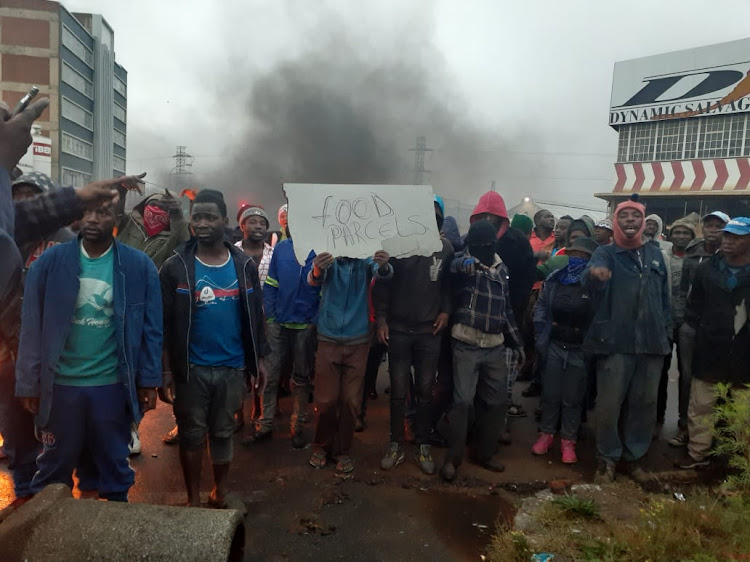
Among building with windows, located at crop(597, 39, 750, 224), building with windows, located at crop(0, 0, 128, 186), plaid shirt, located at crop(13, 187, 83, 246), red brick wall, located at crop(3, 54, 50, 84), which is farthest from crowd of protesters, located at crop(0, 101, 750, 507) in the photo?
red brick wall, located at crop(3, 54, 50, 84)

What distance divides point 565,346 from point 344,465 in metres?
2.19

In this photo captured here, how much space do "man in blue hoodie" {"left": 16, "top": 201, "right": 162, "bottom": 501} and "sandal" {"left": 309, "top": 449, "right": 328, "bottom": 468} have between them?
1.66m

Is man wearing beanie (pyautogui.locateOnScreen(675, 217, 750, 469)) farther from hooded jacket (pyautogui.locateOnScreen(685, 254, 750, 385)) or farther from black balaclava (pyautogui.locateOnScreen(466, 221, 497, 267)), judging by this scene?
black balaclava (pyautogui.locateOnScreen(466, 221, 497, 267))

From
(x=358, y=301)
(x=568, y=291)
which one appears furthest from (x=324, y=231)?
(x=568, y=291)

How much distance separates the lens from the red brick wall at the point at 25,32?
142 ft

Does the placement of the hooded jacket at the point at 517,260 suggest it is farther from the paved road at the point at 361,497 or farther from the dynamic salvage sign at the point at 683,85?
the dynamic salvage sign at the point at 683,85

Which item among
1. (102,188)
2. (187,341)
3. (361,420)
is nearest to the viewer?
(102,188)

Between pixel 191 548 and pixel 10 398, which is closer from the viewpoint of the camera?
pixel 191 548

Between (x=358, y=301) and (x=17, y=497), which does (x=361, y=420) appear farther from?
(x=17, y=497)

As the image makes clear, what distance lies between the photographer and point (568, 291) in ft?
15.9

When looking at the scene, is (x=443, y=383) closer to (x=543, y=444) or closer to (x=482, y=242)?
(x=543, y=444)

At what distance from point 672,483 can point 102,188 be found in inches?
182

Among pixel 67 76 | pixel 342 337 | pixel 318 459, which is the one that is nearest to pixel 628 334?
pixel 342 337

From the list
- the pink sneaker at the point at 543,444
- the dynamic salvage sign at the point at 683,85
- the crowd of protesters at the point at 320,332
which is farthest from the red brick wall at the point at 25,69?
the pink sneaker at the point at 543,444
